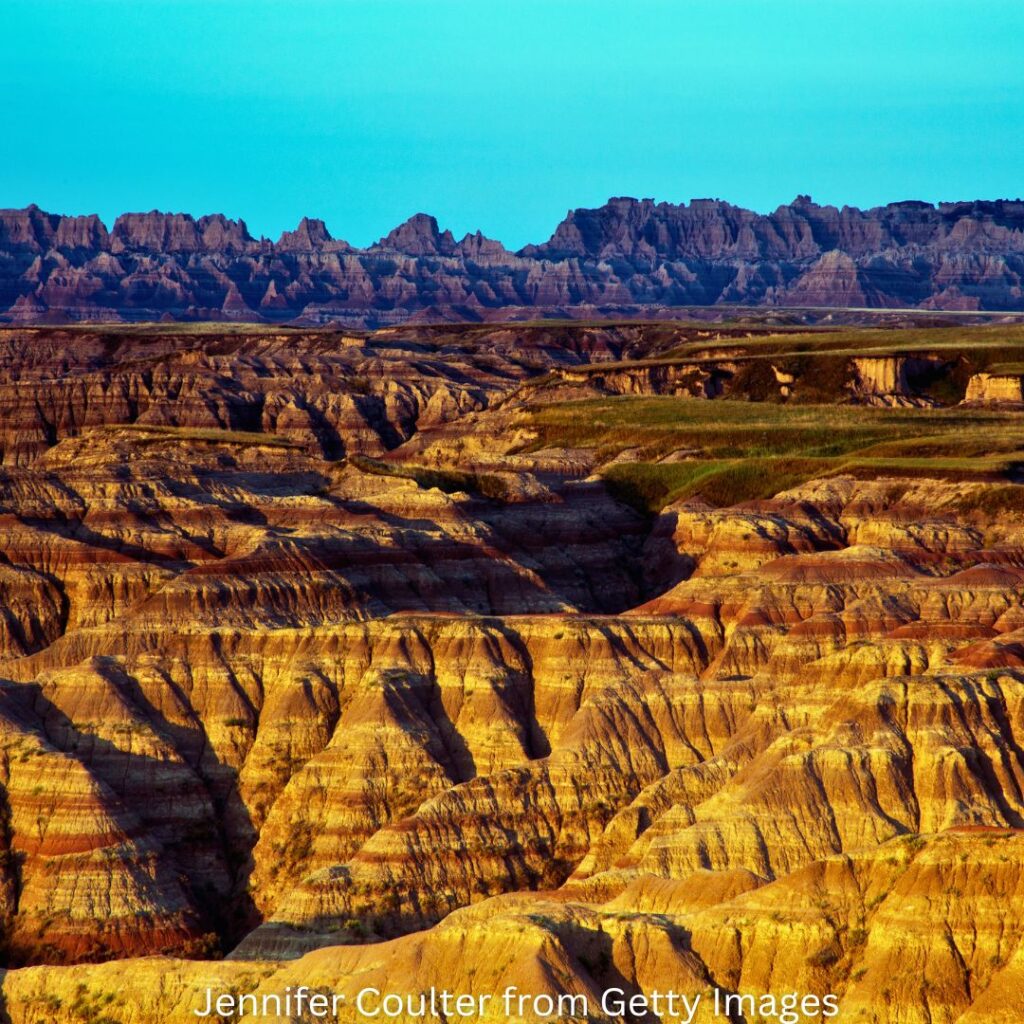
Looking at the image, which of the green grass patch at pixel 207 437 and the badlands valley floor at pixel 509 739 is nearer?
the badlands valley floor at pixel 509 739

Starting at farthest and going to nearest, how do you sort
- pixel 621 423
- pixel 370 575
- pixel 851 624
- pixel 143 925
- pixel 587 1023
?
pixel 621 423 → pixel 370 575 → pixel 851 624 → pixel 143 925 → pixel 587 1023

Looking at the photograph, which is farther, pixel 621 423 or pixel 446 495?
pixel 621 423

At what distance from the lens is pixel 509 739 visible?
87.5 metres

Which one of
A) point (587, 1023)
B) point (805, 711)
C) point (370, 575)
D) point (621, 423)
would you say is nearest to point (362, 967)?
point (587, 1023)

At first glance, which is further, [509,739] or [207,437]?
[207,437]

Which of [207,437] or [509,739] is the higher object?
[207,437]

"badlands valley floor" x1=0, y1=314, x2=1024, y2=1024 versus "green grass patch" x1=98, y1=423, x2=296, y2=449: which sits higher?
"green grass patch" x1=98, y1=423, x2=296, y2=449

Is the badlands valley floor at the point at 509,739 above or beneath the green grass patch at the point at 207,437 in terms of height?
beneath

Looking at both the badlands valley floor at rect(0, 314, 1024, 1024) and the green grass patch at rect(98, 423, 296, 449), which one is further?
the green grass patch at rect(98, 423, 296, 449)

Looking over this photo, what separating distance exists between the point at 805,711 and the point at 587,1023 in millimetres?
33751

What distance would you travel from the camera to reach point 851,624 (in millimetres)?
92250

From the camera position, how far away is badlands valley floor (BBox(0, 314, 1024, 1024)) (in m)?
51.9

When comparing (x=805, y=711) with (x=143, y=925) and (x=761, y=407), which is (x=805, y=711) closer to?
(x=143, y=925)

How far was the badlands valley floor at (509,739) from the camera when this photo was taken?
51.9m
